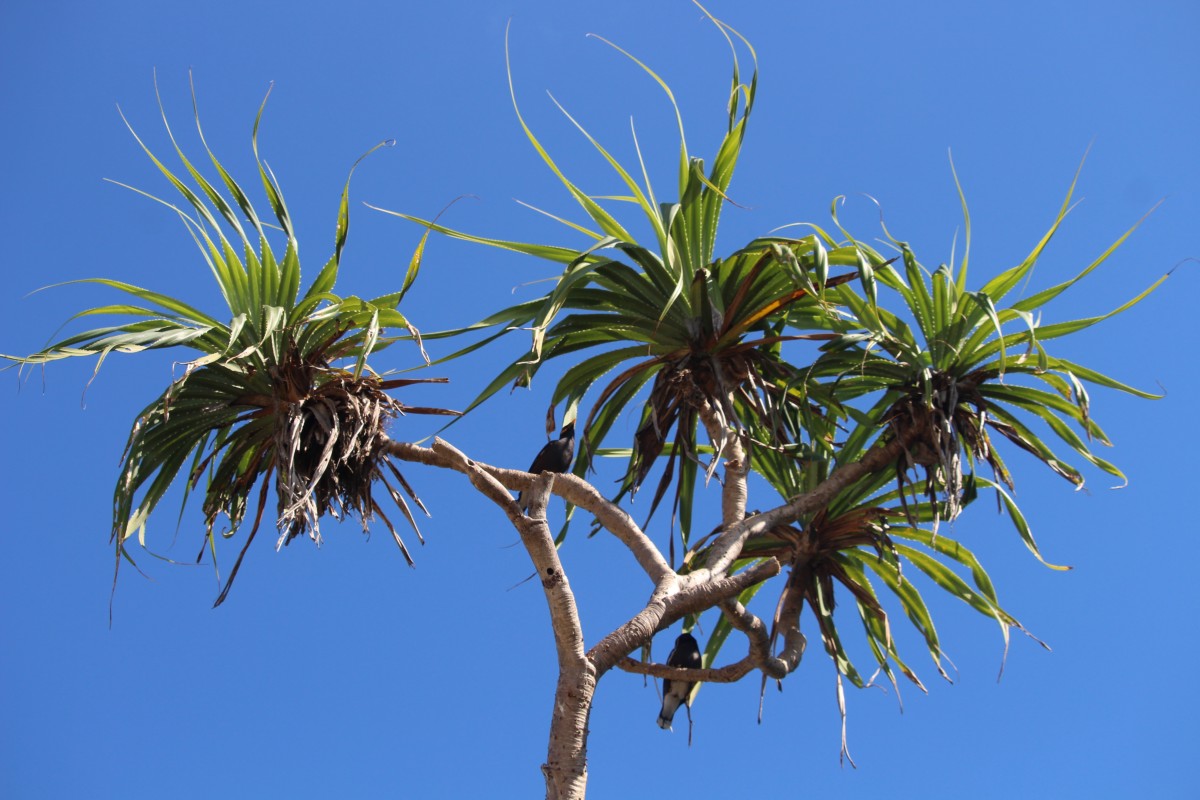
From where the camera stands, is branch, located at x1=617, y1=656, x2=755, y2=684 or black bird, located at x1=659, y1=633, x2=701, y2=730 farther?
black bird, located at x1=659, y1=633, x2=701, y2=730

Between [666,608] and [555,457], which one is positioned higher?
[555,457]

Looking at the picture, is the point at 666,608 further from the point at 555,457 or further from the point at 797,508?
the point at 555,457

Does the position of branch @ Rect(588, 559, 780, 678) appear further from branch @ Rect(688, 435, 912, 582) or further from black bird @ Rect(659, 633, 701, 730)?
black bird @ Rect(659, 633, 701, 730)

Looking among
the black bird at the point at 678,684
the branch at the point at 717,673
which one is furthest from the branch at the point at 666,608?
the black bird at the point at 678,684


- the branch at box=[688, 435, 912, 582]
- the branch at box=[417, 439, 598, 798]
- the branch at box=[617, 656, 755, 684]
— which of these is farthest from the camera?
the branch at box=[688, 435, 912, 582]

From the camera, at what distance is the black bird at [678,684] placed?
3.94 m

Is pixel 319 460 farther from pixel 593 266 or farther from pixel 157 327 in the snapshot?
pixel 593 266

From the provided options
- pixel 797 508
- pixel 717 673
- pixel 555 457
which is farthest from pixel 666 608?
pixel 555 457

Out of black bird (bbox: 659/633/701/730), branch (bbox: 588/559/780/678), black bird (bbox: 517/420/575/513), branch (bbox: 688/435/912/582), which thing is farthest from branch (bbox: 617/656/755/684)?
black bird (bbox: 517/420/575/513)

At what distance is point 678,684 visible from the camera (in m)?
4.02

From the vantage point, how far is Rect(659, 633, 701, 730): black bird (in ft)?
12.9

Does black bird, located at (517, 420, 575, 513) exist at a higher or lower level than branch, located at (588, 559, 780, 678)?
higher

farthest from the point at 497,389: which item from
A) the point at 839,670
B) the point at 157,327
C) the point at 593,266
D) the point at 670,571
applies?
the point at 839,670

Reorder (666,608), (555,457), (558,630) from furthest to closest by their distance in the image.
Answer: (555,457) < (666,608) < (558,630)
